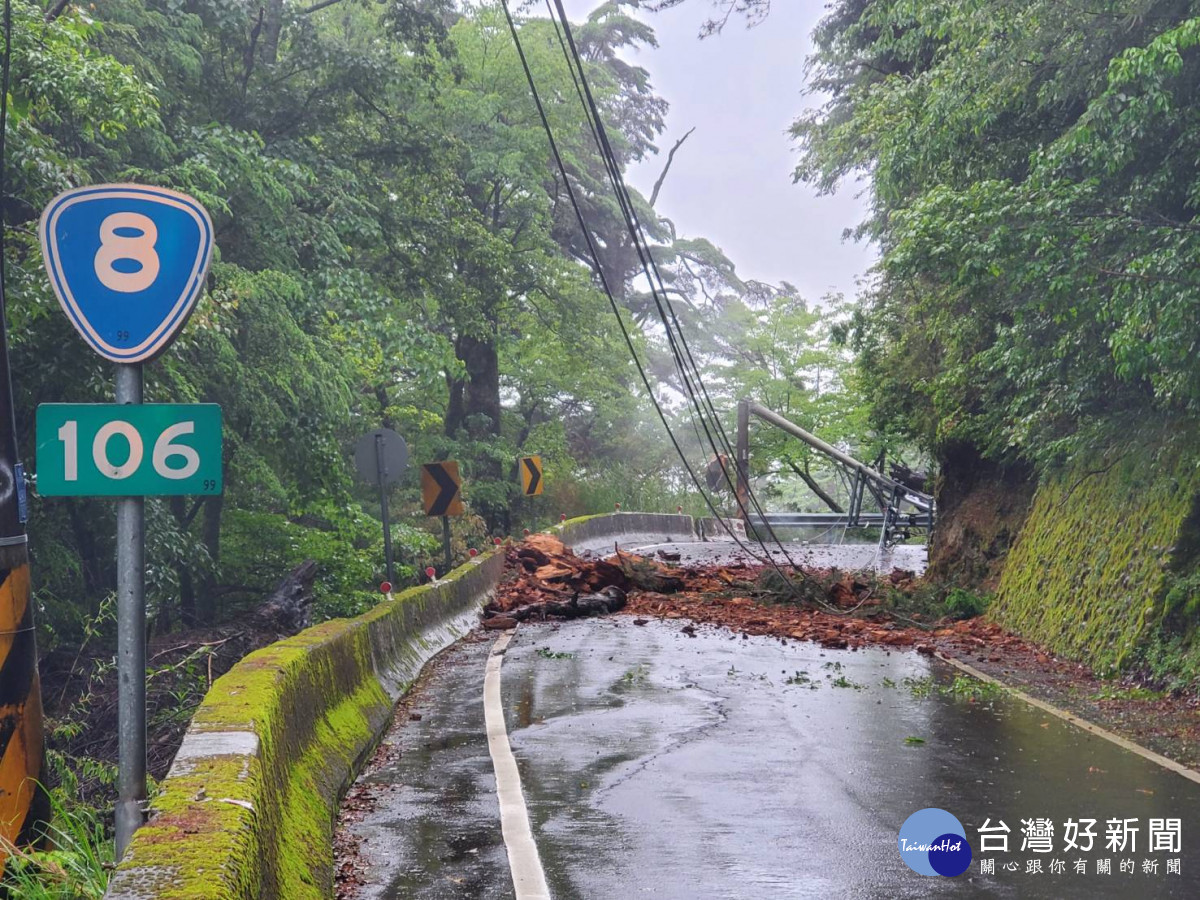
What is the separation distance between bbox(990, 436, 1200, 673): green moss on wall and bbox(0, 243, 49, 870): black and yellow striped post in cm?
1044

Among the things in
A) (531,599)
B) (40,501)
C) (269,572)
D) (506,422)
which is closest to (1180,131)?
(531,599)

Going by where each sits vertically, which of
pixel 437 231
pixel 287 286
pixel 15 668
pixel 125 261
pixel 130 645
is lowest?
pixel 15 668

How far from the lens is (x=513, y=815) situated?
24.6ft

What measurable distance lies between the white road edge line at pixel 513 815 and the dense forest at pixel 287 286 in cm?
221

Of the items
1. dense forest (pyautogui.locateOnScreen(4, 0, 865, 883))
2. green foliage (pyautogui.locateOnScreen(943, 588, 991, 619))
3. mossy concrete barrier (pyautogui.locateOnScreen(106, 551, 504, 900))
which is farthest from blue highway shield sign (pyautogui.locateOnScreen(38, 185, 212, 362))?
green foliage (pyautogui.locateOnScreen(943, 588, 991, 619))

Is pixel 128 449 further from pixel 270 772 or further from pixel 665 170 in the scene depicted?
pixel 665 170

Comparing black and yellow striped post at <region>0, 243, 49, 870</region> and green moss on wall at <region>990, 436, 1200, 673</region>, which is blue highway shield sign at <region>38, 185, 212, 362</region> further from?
green moss on wall at <region>990, 436, 1200, 673</region>

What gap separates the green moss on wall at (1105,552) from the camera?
13281 millimetres

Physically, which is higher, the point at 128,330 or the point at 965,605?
the point at 128,330

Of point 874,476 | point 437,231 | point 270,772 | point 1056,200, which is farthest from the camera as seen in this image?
point 874,476

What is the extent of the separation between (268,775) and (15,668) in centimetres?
126

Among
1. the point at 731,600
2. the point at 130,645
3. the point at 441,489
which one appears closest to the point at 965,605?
the point at 731,600

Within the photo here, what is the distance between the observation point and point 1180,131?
12961 mm

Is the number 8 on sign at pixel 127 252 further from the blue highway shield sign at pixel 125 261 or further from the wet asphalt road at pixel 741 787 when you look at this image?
the wet asphalt road at pixel 741 787
